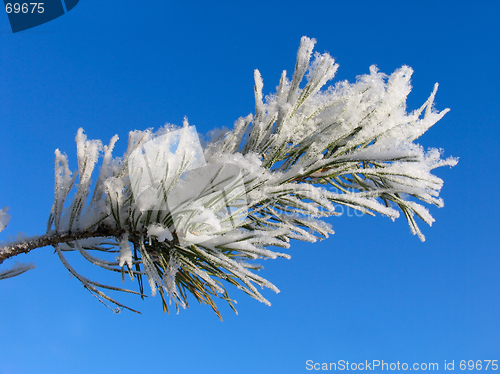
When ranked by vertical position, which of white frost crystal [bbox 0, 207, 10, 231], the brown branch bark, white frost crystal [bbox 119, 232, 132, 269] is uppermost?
white frost crystal [bbox 0, 207, 10, 231]

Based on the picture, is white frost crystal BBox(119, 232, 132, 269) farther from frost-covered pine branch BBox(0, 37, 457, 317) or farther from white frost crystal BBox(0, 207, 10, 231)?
white frost crystal BBox(0, 207, 10, 231)

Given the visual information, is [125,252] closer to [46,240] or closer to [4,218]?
[46,240]

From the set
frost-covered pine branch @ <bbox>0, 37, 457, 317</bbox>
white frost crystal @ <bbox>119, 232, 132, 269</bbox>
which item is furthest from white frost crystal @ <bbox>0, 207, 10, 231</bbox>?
white frost crystal @ <bbox>119, 232, 132, 269</bbox>

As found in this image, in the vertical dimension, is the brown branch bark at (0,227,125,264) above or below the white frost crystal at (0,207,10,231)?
below

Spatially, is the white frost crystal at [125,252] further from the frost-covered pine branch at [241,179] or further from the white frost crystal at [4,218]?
the white frost crystal at [4,218]

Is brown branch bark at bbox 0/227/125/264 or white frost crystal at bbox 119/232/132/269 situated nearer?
white frost crystal at bbox 119/232/132/269

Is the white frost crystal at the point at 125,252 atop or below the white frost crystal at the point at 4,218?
below

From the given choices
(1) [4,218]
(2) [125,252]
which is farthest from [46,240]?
(2) [125,252]

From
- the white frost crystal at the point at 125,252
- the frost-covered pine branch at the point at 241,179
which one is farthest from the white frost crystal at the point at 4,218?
the white frost crystal at the point at 125,252

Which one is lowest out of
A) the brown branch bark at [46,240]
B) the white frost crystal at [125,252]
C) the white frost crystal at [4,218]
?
the white frost crystal at [125,252]
